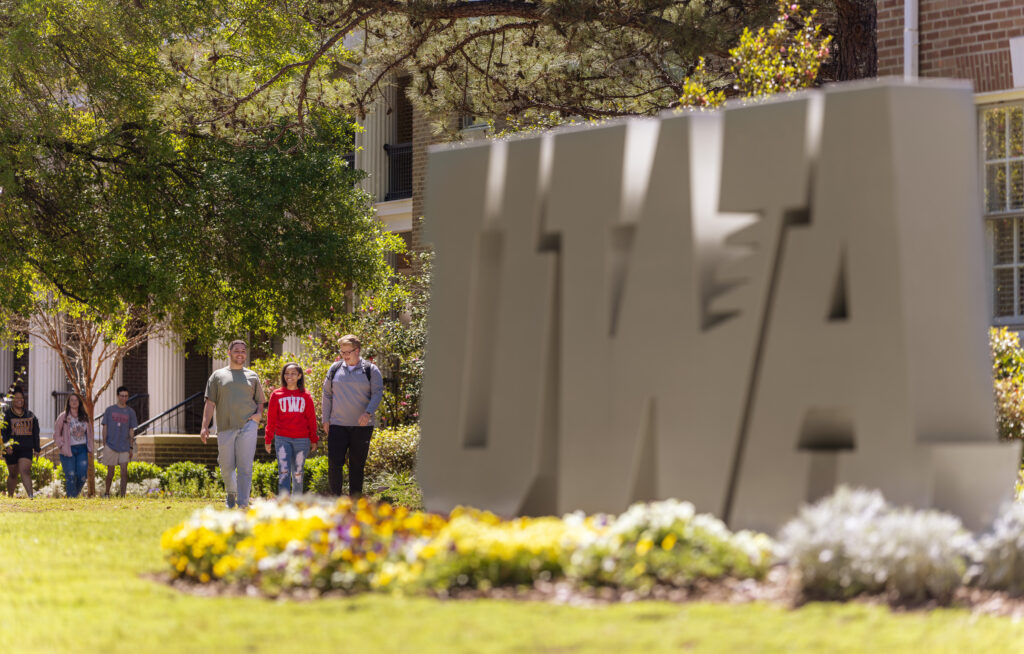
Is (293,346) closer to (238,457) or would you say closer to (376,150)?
(376,150)

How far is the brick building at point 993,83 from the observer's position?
11914 mm

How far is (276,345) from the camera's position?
2395 centimetres

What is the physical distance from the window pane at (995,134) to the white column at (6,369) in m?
22.4

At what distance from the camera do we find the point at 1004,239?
12008 millimetres

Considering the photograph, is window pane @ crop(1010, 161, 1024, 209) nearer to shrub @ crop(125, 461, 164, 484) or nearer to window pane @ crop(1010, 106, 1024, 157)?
window pane @ crop(1010, 106, 1024, 157)

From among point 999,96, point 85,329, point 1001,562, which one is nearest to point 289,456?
point 999,96

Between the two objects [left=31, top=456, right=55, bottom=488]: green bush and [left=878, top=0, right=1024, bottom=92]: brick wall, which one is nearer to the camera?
[left=878, top=0, right=1024, bottom=92]: brick wall

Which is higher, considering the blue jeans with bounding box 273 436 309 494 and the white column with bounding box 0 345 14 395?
the white column with bounding box 0 345 14 395

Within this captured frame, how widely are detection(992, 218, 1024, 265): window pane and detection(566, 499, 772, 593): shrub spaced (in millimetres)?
6449

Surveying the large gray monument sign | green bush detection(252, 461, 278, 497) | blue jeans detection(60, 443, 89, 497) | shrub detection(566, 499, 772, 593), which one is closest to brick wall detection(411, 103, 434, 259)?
green bush detection(252, 461, 278, 497)

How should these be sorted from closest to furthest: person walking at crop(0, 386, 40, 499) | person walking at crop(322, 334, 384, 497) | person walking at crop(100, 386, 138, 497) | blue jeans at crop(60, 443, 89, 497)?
person walking at crop(322, 334, 384, 497)
person walking at crop(0, 386, 40, 499)
blue jeans at crop(60, 443, 89, 497)
person walking at crop(100, 386, 138, 497)

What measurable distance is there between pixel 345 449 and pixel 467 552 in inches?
215

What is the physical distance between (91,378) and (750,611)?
1587cm

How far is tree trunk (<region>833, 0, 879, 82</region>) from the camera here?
13.1m
